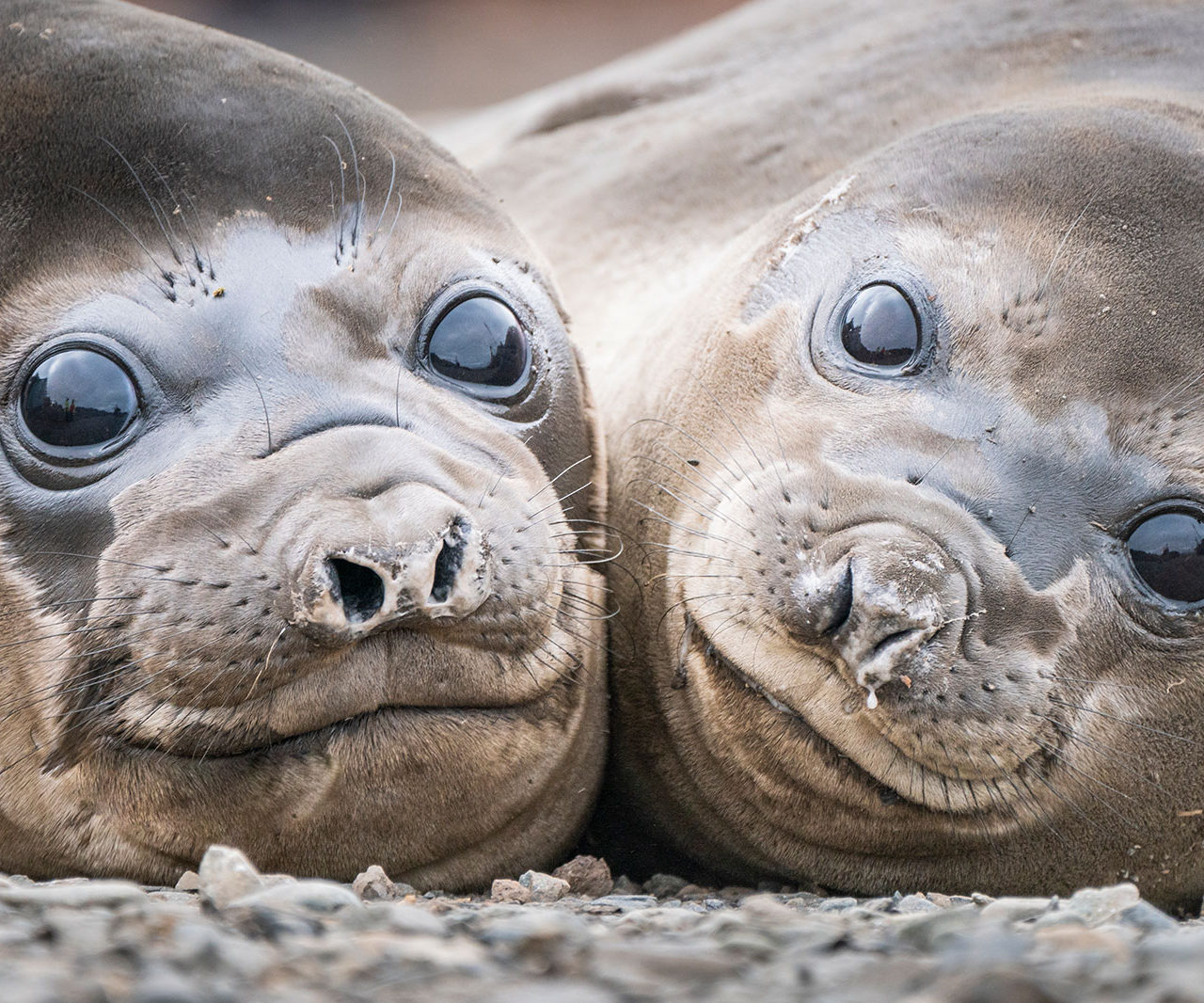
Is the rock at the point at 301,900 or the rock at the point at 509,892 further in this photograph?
the rock at the point at 509,892

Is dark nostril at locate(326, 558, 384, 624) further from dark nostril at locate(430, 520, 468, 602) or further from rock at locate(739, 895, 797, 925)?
rock at locate(739, 895, 797, 925)

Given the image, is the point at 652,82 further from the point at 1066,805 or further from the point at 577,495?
the point at 1066,805

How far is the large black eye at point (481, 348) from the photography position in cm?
303

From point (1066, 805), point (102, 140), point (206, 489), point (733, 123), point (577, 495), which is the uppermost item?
point (733, 123)

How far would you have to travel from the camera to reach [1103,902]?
225 cm

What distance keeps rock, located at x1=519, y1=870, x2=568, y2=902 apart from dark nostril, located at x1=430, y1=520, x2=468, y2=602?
669mm

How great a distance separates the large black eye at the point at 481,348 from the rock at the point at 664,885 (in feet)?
3.62

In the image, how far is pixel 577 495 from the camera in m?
3.28

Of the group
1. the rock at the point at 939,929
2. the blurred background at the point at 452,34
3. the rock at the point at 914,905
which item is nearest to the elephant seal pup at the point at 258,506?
the rock at the point at 914,905

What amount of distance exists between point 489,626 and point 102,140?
4.10 feet

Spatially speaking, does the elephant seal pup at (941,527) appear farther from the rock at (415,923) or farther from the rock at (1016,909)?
the rock at (415,923)

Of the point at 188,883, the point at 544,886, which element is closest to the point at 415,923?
the point at 188,883

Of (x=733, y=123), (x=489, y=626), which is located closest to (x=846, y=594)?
(x=489, y=626)

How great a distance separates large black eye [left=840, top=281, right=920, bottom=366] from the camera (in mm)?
3137
